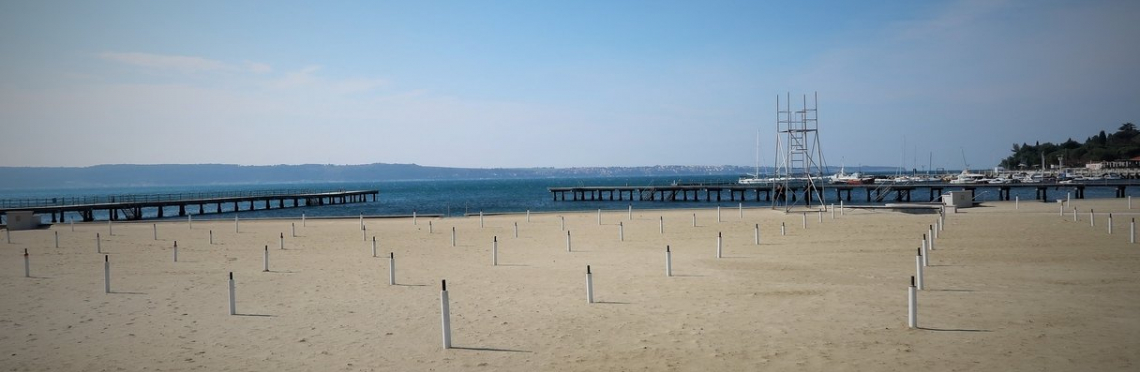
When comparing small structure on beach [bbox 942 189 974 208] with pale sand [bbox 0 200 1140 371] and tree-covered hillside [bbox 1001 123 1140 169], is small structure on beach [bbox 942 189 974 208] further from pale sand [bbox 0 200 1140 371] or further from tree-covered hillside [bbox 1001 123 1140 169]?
tree-covered hillside [bbox 1001 123 1140 169]

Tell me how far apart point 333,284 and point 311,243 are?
13008 millimetres

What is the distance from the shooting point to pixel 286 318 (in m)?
13.4

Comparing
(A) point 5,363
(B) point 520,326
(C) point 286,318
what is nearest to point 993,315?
(B) point 520,326

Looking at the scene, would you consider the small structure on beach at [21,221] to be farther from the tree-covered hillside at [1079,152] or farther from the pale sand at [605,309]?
the tree-covered hillside at [1079,152]

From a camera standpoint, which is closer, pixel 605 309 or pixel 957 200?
pixel 605 309

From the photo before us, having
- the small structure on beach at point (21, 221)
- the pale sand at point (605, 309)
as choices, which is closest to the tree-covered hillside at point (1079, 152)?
the pale sand at point (605, 309)

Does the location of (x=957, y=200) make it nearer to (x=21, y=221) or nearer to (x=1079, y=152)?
(x=21, y=221)

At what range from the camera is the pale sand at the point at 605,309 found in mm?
10125

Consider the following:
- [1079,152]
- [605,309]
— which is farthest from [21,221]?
[1079,152]

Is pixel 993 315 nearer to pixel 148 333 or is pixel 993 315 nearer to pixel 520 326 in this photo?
pixel 520 326

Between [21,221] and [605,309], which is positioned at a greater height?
[21,221]

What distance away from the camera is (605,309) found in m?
13.5

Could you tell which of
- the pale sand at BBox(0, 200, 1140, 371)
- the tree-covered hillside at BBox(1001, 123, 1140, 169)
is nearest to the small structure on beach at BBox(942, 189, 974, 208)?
the pale sand at BBox(0, 200, 1140, 371)

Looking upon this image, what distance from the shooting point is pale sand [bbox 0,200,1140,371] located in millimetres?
10125
